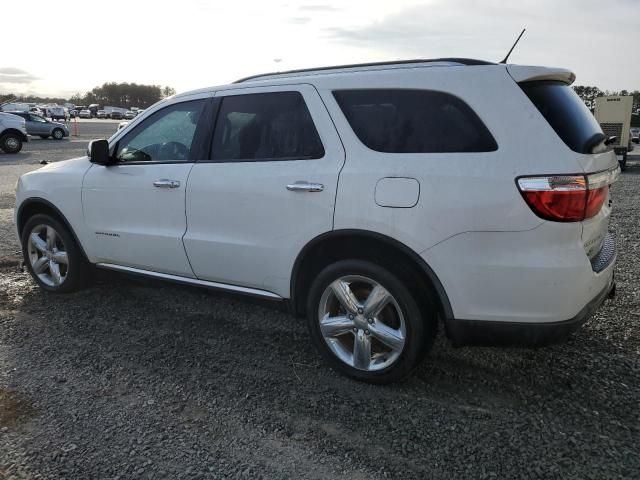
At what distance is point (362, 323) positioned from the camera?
324 cm

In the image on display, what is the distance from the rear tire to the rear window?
2275cm

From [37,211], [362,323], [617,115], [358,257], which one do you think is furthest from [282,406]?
[617,115]

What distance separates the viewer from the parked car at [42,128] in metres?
28.2

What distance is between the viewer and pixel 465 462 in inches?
102

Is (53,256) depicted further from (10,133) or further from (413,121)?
(10,133)

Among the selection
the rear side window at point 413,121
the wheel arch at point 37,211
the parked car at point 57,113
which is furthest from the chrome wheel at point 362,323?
the parked car at point 57,113

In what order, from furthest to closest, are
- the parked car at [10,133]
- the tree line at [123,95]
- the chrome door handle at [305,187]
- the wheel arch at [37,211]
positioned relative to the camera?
the tree line at [123,95] → the parked car at [10,133] → the wheel arch at [37,211] → the chrome door handle at [305,187]

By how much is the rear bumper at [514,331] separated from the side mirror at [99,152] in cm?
295

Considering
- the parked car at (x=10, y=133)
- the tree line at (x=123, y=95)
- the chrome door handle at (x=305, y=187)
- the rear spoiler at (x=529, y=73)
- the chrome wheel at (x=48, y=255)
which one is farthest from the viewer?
the tree line at (x=123, y=95)

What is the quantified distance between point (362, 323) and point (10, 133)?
22.3 meters

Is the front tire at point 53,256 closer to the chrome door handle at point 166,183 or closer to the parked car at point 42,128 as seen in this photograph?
the chrome door handle at point 166,183

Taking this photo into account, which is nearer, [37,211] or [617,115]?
[37,211]

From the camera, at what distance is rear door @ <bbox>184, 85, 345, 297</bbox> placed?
10.8 feet

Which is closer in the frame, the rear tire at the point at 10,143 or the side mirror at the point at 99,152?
the side mirror at the point at 99,152
